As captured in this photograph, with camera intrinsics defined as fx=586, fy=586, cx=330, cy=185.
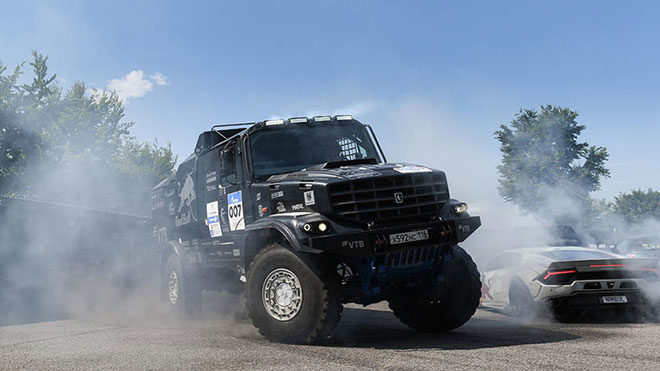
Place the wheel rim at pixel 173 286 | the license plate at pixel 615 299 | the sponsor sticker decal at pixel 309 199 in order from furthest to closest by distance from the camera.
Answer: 1. the wheel rim at pixel 173 286
2. the license plate at pixel 615 299
3. the sponsor sticker decal at pixel 309 199

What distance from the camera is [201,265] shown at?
10.0 metres

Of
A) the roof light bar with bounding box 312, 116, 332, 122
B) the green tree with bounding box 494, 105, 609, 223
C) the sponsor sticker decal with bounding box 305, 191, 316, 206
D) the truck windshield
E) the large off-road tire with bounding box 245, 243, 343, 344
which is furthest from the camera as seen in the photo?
the green tree with bounding box 494, 105, 609, 223

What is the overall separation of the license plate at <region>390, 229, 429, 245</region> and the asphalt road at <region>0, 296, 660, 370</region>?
3.90 feet

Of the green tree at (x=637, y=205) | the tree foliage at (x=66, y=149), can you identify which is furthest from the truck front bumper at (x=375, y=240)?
the green tree at (x=637, y=205)

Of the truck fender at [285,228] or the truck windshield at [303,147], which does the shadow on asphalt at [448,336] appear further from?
the truck windshield at [303,147]

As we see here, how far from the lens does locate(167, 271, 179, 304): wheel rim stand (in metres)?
10.7

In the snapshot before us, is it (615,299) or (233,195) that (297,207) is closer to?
(233,195)

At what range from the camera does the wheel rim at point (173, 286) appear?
35.2 ft

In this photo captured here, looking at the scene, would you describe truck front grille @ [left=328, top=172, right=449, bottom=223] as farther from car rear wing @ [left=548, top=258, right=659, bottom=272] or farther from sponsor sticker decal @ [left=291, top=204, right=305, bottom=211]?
car rear wing @ [left=548, top=258, right=659, bottom=272]

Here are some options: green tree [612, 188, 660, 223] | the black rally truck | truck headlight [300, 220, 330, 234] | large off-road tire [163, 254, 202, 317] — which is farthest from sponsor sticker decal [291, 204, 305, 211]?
green tree [612, 188, 660, 223]

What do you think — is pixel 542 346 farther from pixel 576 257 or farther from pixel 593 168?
pixel 593 168

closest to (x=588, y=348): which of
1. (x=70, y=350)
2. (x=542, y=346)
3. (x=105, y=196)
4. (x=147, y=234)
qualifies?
(x=542, y=346)

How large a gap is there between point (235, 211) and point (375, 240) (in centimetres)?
280

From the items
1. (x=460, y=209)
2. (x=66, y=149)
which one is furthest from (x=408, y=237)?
(x=66, y=149)
